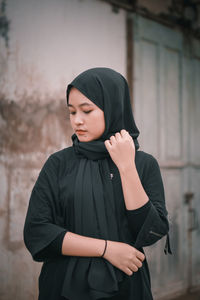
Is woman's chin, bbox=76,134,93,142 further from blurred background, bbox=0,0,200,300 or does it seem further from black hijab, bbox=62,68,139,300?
blurred background, bbox=0,0,200,300

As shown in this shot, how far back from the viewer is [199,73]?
414cm

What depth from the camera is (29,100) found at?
8.41ft

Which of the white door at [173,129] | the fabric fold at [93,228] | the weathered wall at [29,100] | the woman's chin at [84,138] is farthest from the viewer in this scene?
the white door at [173,129]

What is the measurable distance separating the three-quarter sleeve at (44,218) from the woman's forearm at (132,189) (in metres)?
0.29

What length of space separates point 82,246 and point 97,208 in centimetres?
16

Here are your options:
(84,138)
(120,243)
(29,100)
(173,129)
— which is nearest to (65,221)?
(120,243)

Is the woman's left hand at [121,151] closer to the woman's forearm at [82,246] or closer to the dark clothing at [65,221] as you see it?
the dark clothing at [65,221]

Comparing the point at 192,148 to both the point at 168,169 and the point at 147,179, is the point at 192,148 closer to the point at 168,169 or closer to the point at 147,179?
the point at 168,169

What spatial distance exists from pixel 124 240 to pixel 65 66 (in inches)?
71.8

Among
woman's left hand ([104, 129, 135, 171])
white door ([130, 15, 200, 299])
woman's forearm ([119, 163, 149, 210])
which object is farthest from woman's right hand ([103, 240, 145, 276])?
white door ([130, 15, 200, 299])

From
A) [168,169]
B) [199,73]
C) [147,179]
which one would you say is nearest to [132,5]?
[199,73]

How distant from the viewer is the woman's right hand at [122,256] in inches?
50.6

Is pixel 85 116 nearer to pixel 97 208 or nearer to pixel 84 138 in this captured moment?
pixel 84 138

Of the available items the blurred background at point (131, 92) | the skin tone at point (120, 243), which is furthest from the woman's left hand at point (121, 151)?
the blurred background at point (131, 92)
